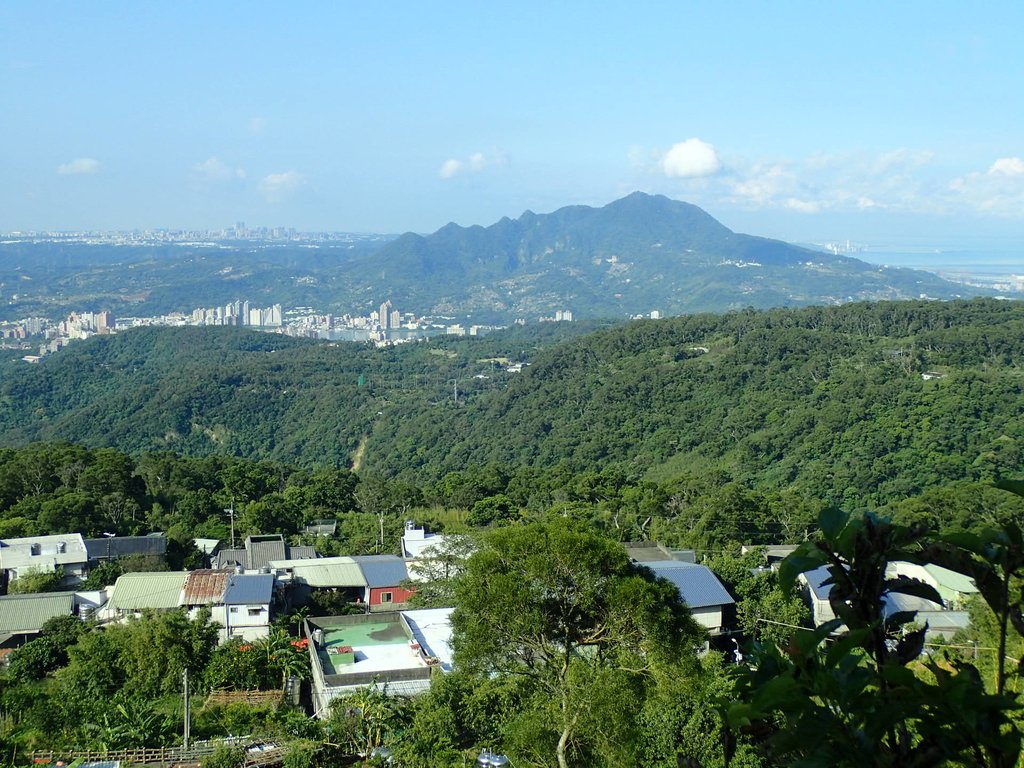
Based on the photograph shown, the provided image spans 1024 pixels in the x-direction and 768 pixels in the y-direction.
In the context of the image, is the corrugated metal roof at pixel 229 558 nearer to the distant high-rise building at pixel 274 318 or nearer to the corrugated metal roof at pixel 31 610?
the corrugated metal roof at pixel 31 610

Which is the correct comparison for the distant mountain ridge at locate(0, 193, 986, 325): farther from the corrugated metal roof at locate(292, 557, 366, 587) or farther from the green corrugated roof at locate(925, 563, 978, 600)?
the green corrugated roof at locate(925, 563, 978, 600)

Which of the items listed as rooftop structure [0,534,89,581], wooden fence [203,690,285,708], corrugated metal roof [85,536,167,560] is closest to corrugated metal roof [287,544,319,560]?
corrugated metal roof [85,536,167,560]

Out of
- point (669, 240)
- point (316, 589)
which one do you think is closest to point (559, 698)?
point (316, 589)

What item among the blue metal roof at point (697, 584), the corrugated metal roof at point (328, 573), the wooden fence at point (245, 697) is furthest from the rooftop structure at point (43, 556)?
the blue metal roof at point (697, 584)

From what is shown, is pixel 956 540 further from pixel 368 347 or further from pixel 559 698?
pixel 368 347

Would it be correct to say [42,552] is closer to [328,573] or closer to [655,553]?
[328,573]

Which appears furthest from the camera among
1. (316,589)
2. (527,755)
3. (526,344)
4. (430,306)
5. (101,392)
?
(430,306)
